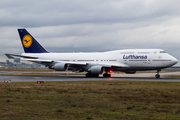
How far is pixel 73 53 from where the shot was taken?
179 feet

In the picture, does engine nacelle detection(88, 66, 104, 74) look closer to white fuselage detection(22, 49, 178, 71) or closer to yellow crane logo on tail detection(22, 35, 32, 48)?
white fuselage detection(22, 49, 178, 71)

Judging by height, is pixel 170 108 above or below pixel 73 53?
below

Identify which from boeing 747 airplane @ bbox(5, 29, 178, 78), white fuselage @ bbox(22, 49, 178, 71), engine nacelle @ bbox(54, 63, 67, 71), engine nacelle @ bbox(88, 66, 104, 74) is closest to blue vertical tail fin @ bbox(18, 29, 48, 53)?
boeing 747 airplane @ bbox(5, 29, 178, 78)

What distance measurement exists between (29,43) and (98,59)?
17405 millimetres

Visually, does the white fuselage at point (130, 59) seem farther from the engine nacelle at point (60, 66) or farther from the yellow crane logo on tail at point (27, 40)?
the yellow crane logo on tail at point (27, 40)

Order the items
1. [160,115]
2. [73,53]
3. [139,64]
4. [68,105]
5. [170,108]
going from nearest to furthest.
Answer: [160,115]
[170,108]
[68,105]
[139,64]
[73,53]

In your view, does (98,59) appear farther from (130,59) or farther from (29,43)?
(29,43)

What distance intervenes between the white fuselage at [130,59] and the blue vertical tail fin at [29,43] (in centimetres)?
887

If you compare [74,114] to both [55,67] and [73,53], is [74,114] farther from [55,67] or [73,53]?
[73,53]

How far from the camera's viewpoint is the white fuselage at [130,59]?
45594 mm

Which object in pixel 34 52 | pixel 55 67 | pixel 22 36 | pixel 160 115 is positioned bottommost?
pixel 160 115

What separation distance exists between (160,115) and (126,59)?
3587 centimetres

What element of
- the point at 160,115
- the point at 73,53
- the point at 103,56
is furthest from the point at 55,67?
the point at 160,115

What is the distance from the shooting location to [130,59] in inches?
1849
